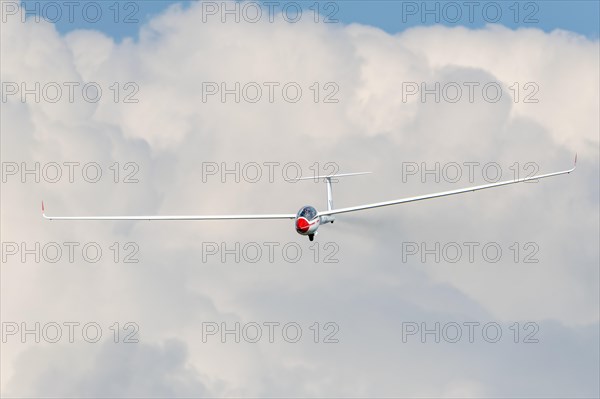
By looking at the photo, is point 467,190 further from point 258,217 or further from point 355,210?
point 258,217

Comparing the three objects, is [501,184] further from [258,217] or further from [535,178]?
[258,217]

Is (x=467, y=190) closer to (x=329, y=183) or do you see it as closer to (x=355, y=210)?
(x=355, y=210)

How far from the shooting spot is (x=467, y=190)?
86.3 meters

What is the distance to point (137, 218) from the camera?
94812 mm

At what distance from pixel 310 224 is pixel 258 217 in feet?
13.4

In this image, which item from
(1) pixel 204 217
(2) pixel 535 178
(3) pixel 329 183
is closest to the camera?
(2) pixel 535 178

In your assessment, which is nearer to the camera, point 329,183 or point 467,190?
point 467,190

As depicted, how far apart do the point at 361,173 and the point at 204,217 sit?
43.7 ft

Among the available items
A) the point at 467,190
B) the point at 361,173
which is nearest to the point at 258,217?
the point at 361,173

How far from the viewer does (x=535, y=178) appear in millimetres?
84500

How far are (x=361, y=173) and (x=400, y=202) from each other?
22.7ft

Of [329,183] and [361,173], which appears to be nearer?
[361,173]

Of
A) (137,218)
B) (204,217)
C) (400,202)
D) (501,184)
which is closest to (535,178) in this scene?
(501,184)

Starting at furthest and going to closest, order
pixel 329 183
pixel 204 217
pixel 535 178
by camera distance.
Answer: pixel 329 183, pixel 204 217, pixel 535 178
